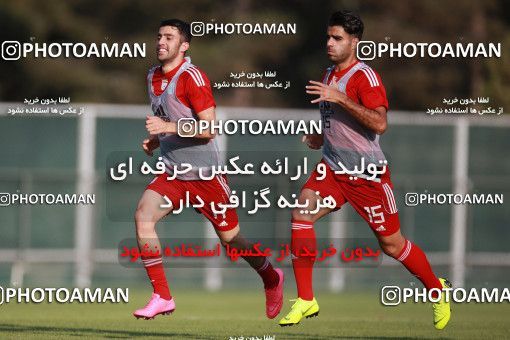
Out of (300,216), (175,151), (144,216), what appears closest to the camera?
(144,216)

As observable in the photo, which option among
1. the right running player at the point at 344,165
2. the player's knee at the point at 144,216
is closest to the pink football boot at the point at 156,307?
the player's knee at the point at 144,216

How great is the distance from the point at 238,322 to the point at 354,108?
3.34 metres

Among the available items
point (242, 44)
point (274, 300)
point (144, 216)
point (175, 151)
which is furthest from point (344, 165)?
point (242, 44)

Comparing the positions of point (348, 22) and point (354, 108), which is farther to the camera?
point (348, 22)

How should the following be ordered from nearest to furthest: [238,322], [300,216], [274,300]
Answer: [300,216]
[274,300]
[238,322]

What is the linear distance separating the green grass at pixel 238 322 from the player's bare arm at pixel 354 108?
1870 mm

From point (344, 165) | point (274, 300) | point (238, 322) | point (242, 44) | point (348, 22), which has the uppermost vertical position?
point (242, 44)

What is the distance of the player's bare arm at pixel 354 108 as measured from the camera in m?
10.6

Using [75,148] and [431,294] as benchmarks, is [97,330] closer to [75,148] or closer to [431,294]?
[431,294]

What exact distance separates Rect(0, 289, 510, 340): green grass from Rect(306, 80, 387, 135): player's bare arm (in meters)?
1.87

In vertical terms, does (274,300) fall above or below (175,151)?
below

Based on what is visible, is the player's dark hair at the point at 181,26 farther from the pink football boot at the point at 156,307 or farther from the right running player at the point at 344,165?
the pink football boot at the point at 156,307

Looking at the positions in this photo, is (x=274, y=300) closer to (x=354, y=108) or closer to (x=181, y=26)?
(x=354, y=108)

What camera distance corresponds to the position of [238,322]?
527 inches
